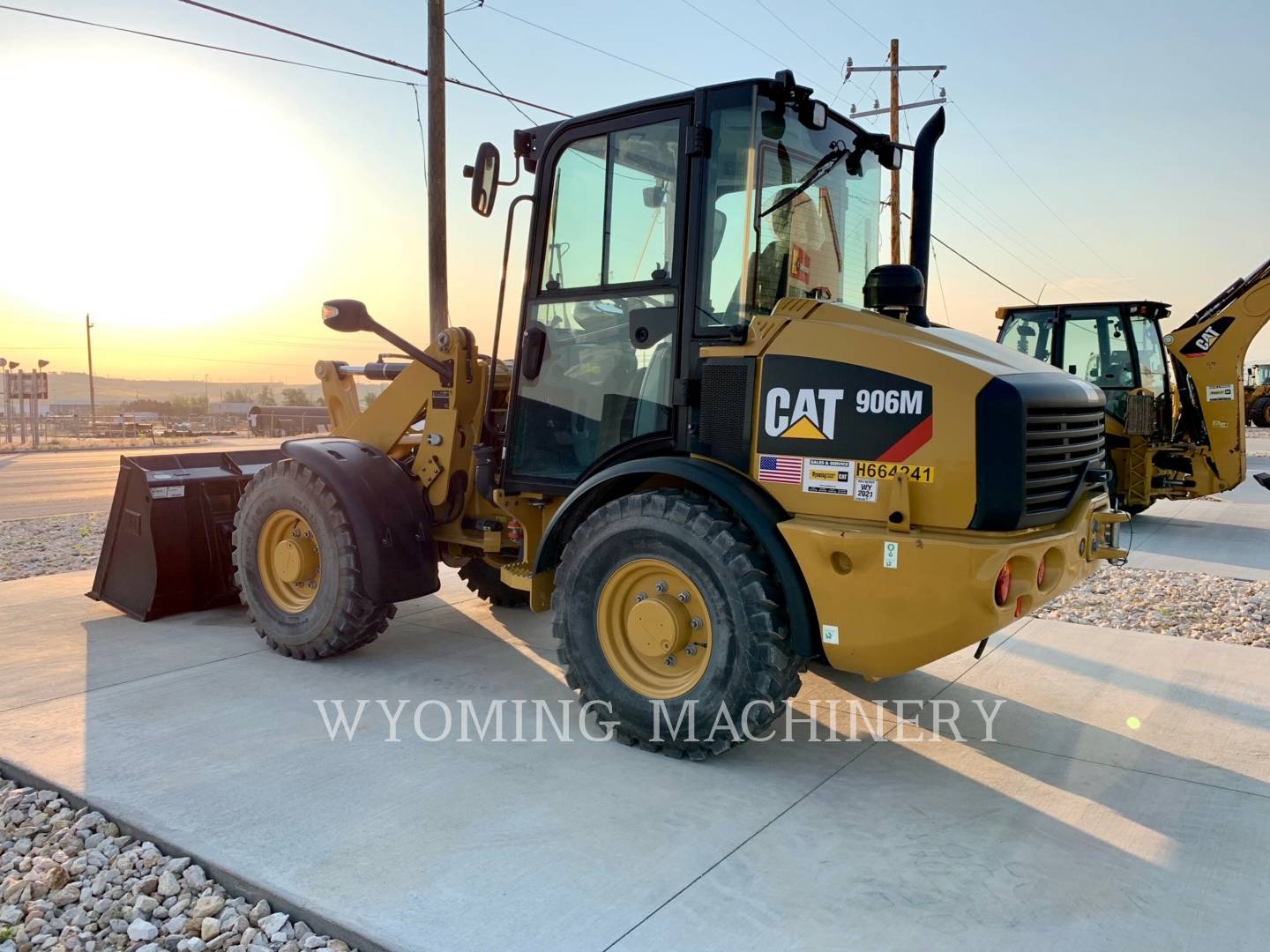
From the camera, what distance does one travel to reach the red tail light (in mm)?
3080

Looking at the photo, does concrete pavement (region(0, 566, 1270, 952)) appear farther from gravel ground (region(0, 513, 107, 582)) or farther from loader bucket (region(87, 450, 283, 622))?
gravel ground (region(0, 513, 107, 582))

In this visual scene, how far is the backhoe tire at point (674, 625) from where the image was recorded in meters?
3.37

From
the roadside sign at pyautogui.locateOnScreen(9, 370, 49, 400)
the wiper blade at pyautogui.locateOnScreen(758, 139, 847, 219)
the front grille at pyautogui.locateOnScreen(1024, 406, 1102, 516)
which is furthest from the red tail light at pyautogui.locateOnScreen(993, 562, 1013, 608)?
the roadside sign at pyautogui.locateOnScreen(9, 370, 49, 400)

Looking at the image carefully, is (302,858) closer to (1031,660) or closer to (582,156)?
(582,156)

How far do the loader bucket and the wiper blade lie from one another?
352cm

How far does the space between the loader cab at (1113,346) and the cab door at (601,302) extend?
7.88 metres

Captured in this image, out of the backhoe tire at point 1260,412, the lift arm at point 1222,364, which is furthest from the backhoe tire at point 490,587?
the backhoe tire at point 1260,412

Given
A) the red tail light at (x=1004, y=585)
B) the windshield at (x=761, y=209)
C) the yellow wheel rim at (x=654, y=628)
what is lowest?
the yellow wheel rim at (x=654, y=628)

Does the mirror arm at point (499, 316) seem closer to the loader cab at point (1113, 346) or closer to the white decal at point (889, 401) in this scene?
the white decal at point (889, 401)

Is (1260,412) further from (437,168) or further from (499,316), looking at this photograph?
(499,316)

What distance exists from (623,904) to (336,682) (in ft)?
8.13

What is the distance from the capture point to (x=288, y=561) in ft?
16.5

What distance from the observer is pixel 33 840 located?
302cm

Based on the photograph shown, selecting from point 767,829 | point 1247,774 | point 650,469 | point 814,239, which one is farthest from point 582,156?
point 1247,774
